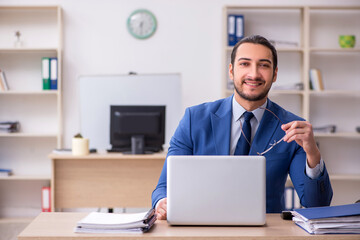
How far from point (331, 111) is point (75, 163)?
104 inches

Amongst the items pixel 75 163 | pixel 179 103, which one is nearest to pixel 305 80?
pixel 179 103

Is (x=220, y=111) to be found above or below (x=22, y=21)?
below

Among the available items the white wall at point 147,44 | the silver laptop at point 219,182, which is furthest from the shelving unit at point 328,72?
the silver laptop at point 219,182

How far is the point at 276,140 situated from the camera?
5.82 feet

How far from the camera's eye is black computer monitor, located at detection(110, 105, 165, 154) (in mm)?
3492

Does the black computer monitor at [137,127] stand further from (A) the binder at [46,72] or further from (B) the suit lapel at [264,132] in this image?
(B) the suit lapel at [264,132]

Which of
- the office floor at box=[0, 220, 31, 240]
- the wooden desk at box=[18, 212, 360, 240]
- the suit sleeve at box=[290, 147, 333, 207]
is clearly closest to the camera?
the wooden desk at box=[18, 212, 360, 240]

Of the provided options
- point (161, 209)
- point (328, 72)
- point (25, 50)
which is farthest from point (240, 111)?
point (25, 50)

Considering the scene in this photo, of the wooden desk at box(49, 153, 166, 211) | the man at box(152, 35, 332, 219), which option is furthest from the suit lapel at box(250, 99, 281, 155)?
the wooden desk at box(49, 153, 166, 211)

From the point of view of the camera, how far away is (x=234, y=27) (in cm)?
432

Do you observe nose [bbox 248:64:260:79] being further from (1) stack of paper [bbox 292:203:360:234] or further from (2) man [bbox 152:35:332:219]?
(1) stack of paper [bbox 292:203:360:234]

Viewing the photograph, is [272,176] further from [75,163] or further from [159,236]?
[75,163]

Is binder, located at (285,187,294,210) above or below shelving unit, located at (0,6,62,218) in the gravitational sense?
below

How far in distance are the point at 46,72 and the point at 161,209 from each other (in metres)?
3.14
